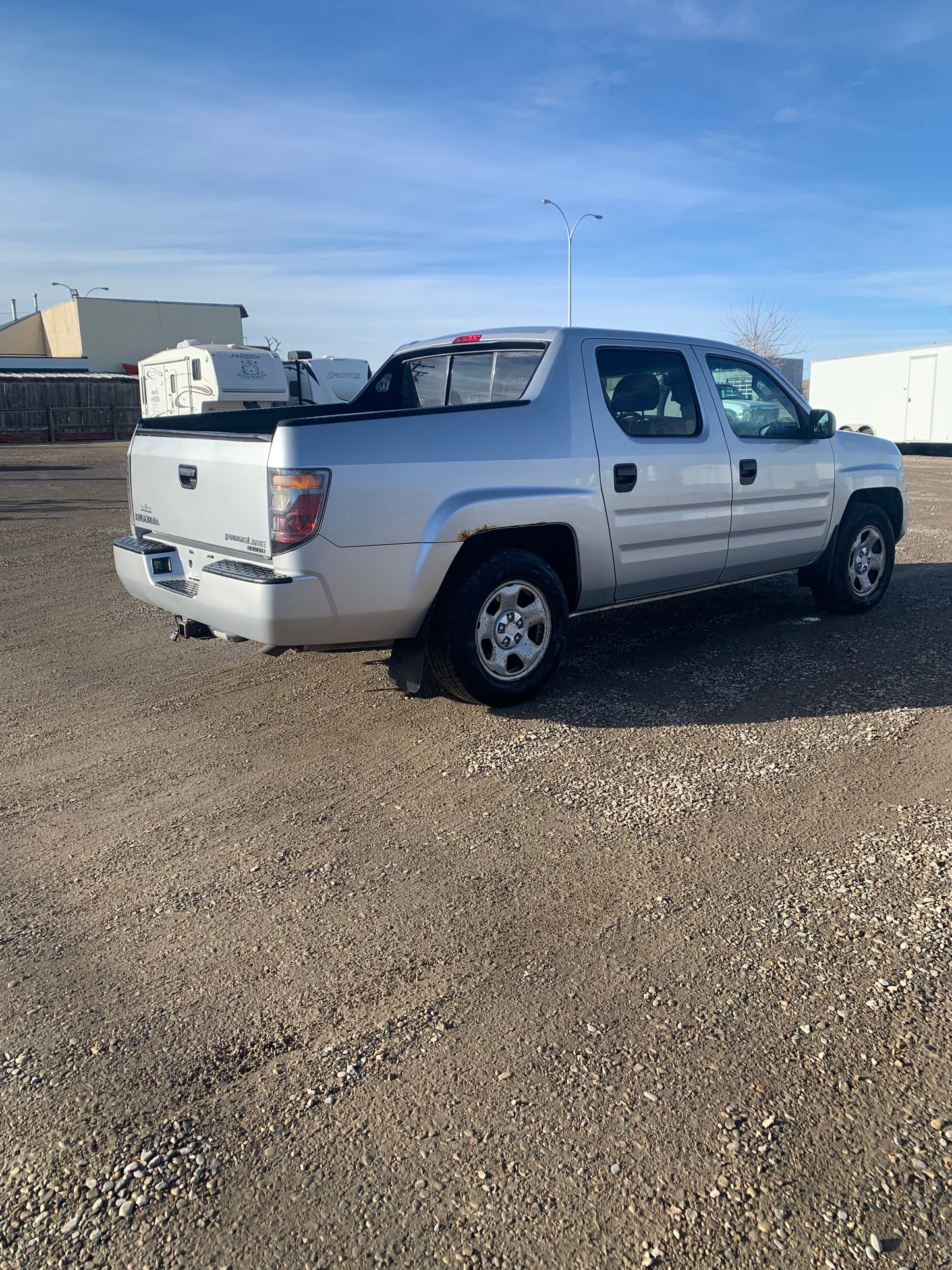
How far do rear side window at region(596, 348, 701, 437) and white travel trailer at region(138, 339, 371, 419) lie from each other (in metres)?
17.0

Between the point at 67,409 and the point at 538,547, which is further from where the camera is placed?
the point at 67,409

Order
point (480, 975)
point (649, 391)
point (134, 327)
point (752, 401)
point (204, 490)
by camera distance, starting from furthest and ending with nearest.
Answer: point (134, 327), point (752, 401), point (649, 391), point (204, 490), point (480, 975)

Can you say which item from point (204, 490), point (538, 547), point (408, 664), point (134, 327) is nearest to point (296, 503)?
point (204, 490)

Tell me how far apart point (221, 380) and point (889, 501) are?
18.6 m

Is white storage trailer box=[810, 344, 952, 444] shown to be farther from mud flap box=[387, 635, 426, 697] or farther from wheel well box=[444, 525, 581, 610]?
mud flap box=[387, 635, 426, 697]

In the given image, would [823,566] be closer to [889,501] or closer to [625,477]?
[889,501]

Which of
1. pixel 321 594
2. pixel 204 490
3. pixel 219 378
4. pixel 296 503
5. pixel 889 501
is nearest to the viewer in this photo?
pixel 296 503

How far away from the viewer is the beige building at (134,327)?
53844 millimetres

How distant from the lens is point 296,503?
475cm

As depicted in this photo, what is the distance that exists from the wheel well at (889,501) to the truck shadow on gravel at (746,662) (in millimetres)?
621

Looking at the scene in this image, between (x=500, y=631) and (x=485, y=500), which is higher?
(x=485, y=500)

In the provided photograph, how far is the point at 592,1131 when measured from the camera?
251cm

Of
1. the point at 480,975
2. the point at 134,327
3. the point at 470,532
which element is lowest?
the point at 480,975

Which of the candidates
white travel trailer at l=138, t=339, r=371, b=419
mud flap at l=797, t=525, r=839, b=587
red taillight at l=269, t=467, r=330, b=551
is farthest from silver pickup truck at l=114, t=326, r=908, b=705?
white travel trailer at l=138, t=339, r=371, b=419
